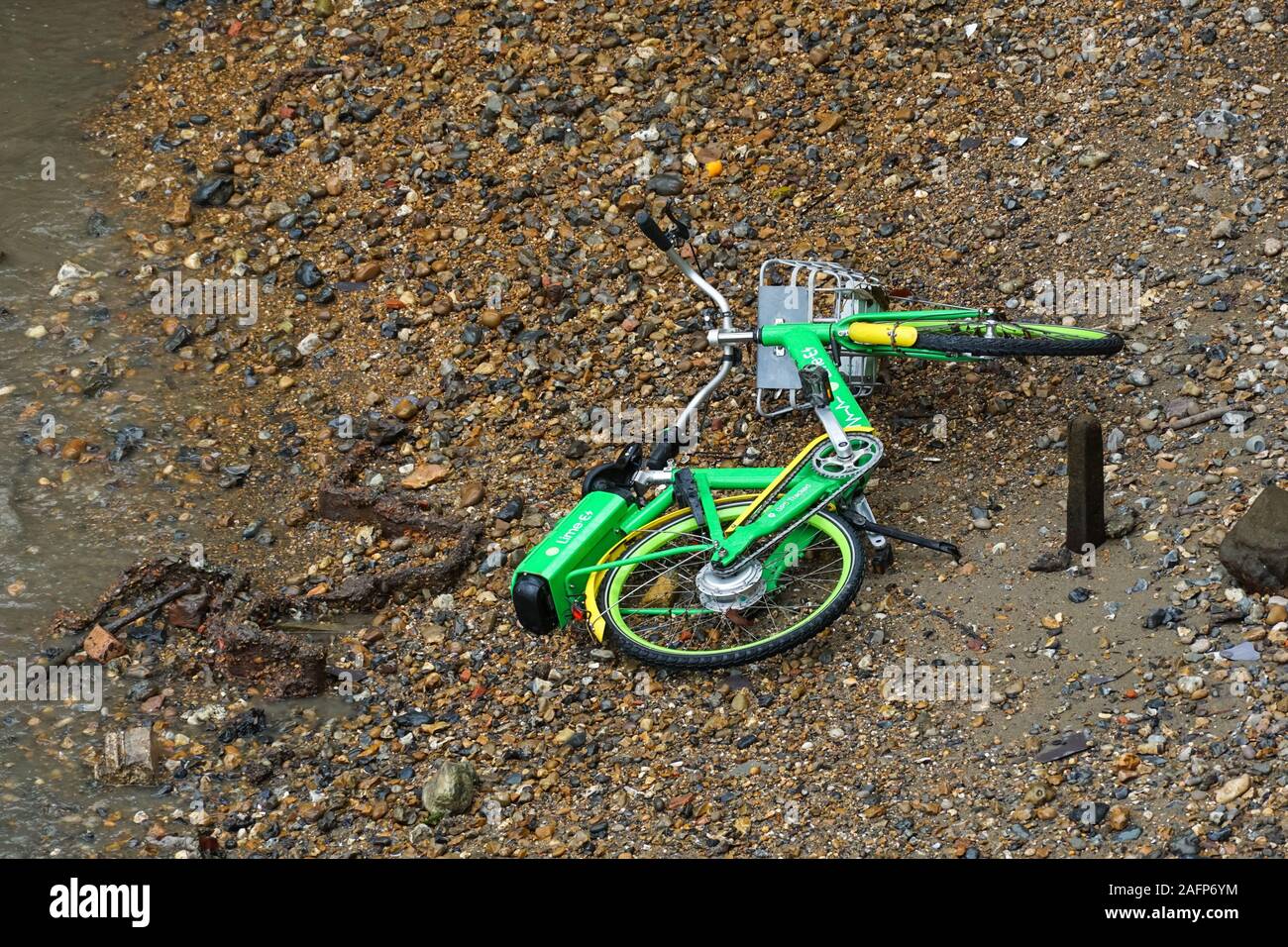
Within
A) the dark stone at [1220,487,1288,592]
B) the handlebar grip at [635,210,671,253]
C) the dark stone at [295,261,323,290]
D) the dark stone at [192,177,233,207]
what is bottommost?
the dark stone at [1220,487,1288,592]

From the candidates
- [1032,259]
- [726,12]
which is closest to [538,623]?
[1032,259]

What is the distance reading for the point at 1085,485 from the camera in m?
5.97

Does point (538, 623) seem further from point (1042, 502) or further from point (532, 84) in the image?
point (532, 84)

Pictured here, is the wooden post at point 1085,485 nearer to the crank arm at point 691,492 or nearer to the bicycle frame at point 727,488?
the bicycle frame at point 727,488

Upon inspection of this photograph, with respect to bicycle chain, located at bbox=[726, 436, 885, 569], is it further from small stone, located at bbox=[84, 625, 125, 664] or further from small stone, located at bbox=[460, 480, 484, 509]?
small stone, located at bbox=[84, 625, 125, 664]

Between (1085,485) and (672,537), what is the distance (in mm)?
1877

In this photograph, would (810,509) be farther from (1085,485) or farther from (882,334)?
(1085,485)

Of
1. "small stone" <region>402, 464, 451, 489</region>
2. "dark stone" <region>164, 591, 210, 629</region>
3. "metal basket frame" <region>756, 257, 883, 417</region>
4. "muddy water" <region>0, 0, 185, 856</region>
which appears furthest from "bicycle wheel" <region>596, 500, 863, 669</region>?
"muddy water" <region>0, 0, 185, 856</region>

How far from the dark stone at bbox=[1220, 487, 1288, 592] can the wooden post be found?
58cm

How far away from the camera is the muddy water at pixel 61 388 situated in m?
6.12

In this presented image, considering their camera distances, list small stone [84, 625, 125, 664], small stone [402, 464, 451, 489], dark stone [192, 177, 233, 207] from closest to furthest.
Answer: small stone [84, 625, 125, 664] < small stone [402, 464, 451, 489] < dark stone [192, 177, 233, 207]

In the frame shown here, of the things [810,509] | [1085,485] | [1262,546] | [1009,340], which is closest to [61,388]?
[810,509]

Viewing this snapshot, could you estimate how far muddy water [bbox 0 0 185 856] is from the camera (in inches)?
241

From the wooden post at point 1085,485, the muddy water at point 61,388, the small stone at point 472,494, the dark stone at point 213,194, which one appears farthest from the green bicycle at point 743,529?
the dark stone at point 213,194
